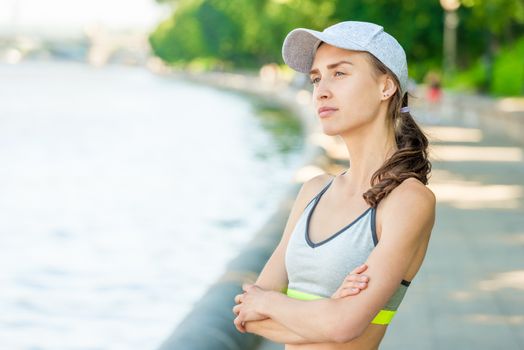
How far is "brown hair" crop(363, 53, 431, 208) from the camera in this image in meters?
3.14

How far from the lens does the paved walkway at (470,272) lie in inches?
298

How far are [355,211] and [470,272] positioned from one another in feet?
23.2

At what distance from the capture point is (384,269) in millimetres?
3047

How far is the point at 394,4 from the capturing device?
50.7m

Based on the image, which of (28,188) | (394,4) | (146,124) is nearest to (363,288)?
(28,188)

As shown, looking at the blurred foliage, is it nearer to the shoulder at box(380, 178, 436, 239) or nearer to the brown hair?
the brown hair

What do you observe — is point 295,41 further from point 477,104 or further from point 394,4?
point 394,4

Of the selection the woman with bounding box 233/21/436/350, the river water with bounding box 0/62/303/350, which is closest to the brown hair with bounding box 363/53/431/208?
the woman with bounding box 233/21/436/350

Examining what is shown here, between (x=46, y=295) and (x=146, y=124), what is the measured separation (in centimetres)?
4702

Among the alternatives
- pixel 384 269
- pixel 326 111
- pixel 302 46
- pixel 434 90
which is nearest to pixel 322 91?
pixel 326 111

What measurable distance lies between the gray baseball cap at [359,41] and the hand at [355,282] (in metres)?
0.55

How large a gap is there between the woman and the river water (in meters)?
8.02

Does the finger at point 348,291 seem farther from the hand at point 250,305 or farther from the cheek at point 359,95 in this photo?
the cheek at point 359,95

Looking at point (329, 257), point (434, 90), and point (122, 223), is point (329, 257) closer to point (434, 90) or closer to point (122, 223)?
point (122, 223)
